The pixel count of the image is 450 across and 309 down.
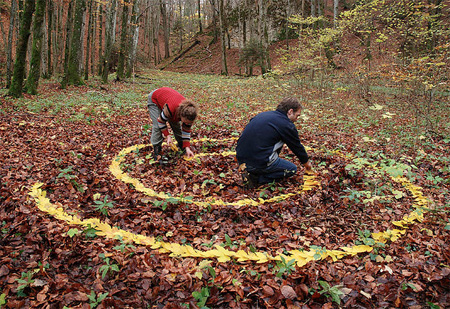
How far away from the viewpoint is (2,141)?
231 inches

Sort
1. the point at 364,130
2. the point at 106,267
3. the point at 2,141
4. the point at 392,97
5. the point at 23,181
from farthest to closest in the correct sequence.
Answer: the point at 392,97
the point at 364,130
the point at 2,141
the point at 23,181
the point at 106,267

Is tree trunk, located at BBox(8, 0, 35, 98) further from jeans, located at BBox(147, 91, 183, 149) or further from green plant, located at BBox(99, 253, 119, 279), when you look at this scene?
green plant, located at BBox(99, 253, 119, 279)

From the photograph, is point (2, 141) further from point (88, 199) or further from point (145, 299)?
point (145, 299)

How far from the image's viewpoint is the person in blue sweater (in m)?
4.15

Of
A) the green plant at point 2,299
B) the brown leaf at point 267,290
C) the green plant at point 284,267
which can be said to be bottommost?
the brown leaf at point 267,290

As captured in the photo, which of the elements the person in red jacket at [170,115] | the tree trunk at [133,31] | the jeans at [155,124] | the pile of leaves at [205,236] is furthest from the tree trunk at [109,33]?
the person in red jacket at [170,115]

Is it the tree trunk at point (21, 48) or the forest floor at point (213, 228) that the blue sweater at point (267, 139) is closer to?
the forest floor at point (213, 228)

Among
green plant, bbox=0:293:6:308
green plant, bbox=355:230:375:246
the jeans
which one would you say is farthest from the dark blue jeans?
green plant, bbox=0:293:6:308

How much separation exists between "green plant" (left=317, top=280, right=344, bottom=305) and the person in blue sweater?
2176 mm

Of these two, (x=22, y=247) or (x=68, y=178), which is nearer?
(x=22, y=247)

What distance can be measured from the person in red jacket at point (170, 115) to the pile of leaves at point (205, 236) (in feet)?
1.49

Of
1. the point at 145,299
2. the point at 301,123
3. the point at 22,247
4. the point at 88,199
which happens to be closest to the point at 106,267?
the point at 145,299

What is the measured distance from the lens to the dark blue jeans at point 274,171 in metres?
4.41

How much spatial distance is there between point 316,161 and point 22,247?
4.84m
